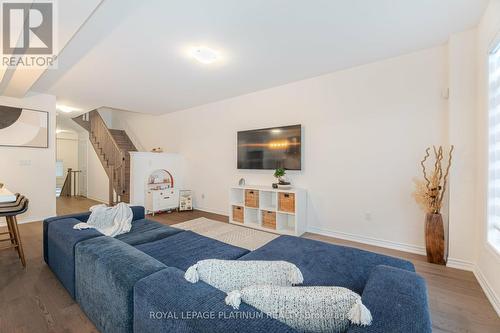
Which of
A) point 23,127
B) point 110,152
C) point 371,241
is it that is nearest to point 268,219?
point 371,241

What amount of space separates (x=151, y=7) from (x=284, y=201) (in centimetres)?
306

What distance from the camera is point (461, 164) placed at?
2.55m

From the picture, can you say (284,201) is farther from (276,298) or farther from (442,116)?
(276,298)

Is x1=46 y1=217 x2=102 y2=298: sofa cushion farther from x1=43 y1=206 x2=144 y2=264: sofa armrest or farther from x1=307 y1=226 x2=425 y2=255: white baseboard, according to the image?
x1=307 y1=226 x2=425 y2=255: white baseboard

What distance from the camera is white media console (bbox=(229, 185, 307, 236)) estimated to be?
375 cm

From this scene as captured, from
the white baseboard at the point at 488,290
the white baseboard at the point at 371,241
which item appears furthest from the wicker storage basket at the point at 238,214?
the white baseboard at the point at 488,290

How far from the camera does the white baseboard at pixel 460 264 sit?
2508 mm

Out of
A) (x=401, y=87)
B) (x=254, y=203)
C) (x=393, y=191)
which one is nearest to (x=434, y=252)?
(x=393, y=191)

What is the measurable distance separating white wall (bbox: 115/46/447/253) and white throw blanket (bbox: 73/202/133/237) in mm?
2496

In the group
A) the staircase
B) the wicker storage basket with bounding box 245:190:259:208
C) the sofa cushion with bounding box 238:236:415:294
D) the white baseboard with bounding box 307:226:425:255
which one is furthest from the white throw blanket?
the staircase

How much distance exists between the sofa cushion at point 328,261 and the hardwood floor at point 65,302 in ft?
2.19

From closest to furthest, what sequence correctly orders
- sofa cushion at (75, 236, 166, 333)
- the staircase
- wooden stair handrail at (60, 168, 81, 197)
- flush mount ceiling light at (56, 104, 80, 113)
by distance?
sofa cushion at (75, 236, 166, 333) < flush mount ceiling light at (56, 104, 80, 113) < the staircase < wooden stair handrail at (60, 168, 81, 197)

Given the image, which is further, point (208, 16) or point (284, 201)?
point (284, 201)
